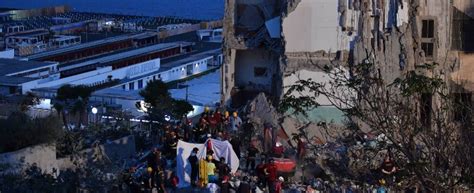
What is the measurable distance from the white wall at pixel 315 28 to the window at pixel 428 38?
1.55m

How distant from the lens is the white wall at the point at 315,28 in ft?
63.7

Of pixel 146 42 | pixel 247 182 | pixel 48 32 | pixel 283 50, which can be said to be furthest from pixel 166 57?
pixel 247 182

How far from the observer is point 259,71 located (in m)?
21.5

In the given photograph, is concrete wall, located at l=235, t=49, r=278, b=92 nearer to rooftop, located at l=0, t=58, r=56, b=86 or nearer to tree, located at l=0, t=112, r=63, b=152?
tree, located at l=0, t=112, r=63, b=152

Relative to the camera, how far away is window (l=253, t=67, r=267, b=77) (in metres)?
21.5

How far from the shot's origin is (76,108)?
27.2 m

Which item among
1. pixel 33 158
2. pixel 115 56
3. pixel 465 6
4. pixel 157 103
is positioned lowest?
pixel 33 158

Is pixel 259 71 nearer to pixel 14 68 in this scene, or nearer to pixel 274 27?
pixel 274 27

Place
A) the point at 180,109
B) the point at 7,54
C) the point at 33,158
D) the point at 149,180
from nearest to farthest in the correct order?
the point at 149,180
the point at 33,158
the point at 180,109
the point at 7,54

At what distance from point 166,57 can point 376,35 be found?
42.2 m

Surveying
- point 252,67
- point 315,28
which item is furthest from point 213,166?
point 252,67

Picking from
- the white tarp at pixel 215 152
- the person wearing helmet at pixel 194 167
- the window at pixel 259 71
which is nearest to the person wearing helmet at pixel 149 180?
the person wearing helmet at pixel 194 167

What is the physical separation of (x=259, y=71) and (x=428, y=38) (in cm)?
417

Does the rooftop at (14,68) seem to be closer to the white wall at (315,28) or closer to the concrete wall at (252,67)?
the concrete wall at (252,67)
